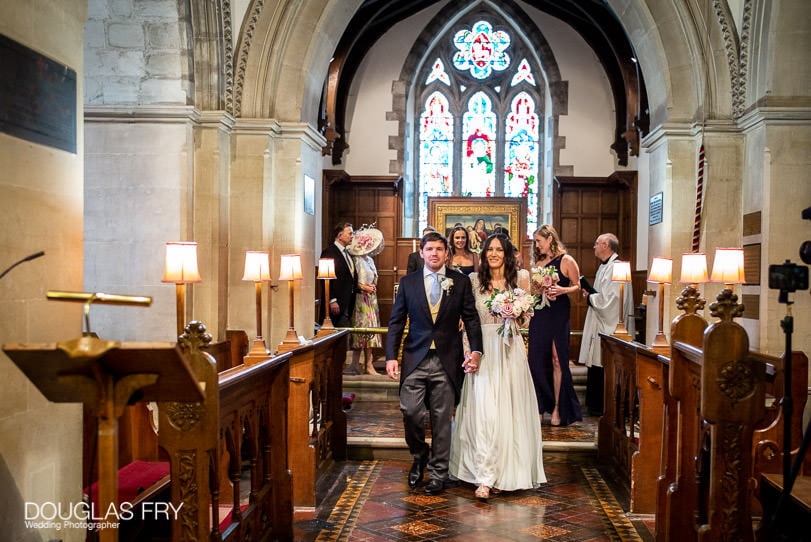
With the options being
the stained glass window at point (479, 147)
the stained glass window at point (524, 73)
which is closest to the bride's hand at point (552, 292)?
the stained glass window at point (479, 147)

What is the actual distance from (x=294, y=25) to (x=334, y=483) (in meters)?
4.59

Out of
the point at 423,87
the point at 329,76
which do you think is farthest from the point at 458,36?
the point at 329,76

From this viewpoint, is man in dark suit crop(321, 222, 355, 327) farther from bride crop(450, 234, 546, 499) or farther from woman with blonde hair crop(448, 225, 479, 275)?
bride crop(450, 234, 546, 499)

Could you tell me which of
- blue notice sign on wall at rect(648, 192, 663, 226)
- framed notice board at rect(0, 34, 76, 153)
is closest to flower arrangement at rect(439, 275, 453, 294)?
framed notice board at rect(0, 34, 76, 153)

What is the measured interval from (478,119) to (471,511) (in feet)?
35.0

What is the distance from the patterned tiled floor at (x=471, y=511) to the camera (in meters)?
4.20

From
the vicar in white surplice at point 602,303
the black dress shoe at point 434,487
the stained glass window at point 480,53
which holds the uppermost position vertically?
the stained glass window at point 480,53

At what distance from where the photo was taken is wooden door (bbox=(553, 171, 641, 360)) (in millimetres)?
12523

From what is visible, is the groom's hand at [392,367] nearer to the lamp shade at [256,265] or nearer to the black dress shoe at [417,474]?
the black dress shoe at [417,474]

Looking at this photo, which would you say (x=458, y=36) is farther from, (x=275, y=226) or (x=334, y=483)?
(x=334, y=483)

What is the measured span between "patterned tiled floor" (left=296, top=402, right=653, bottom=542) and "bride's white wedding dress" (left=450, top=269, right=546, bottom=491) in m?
0.15

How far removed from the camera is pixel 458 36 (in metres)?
14.0

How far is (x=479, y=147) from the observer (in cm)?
1415

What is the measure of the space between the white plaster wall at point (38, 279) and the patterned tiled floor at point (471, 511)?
4.57ft
